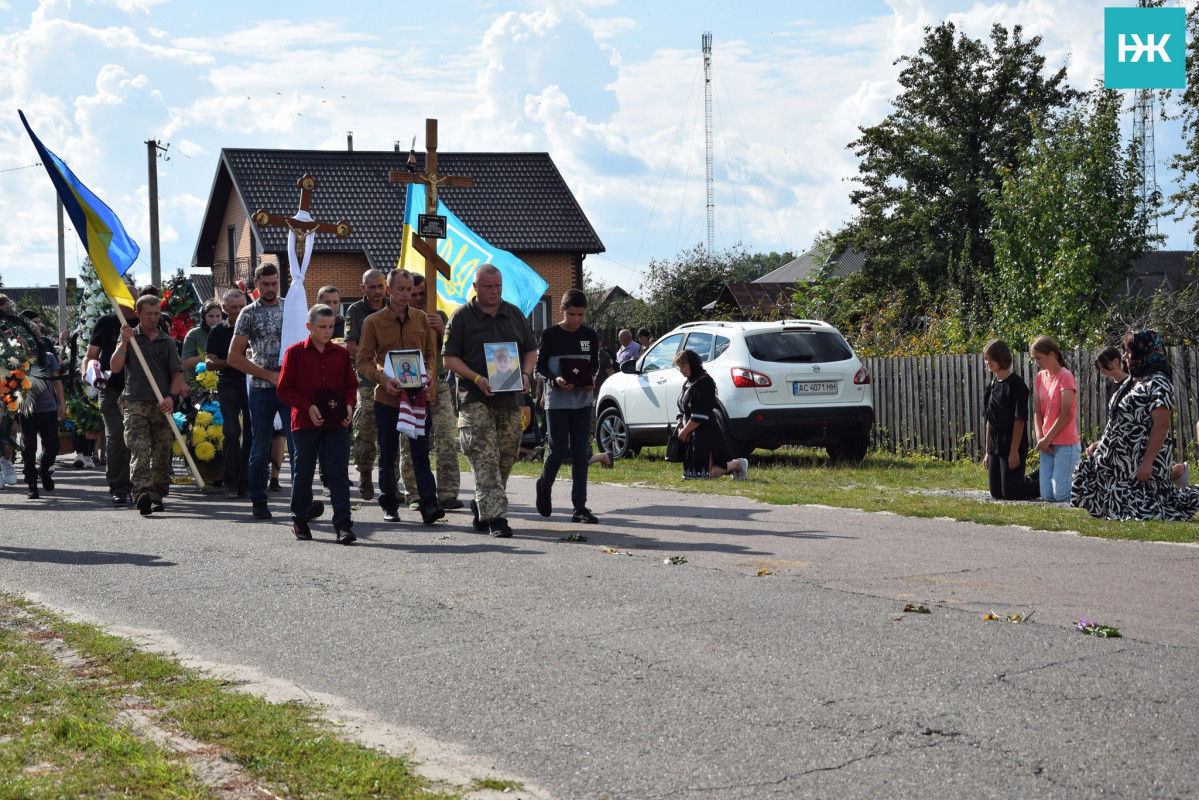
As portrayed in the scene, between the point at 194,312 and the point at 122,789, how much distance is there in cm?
1216

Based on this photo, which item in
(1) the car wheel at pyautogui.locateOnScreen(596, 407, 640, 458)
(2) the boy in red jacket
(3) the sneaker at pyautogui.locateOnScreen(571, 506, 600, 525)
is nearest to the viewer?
(2) the boy in red jacket

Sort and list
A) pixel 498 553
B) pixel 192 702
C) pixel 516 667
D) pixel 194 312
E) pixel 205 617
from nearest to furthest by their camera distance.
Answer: pixel 192 702, pixel 516 667, pixel 205 617, pixel 498 553, pixel 194 312

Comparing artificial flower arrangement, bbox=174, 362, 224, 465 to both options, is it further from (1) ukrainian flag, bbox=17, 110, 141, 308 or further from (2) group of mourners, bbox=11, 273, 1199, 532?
(1) ukrainian flag, bbox=17, 110, 141, 308

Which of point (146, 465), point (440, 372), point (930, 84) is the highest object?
point (930, 84)

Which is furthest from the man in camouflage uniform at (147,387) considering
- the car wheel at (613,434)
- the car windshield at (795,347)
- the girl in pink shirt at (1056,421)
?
the girl in pink shirt at (1056,421)

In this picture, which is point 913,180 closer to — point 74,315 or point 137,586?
point 74,315

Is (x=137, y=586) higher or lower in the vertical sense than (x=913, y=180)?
lower

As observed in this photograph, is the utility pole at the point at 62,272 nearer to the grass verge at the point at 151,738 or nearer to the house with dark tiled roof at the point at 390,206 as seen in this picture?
the house with dark tiled roof at the point at 390,206

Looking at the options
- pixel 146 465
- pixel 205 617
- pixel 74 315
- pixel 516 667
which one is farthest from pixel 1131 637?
pixel 74 315

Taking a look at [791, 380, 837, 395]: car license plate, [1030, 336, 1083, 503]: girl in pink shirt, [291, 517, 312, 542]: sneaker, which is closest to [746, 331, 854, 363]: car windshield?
[791, 380, 837, 395]: car license plate

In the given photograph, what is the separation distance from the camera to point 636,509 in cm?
1195

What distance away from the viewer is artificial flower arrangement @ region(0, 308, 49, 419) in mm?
13680

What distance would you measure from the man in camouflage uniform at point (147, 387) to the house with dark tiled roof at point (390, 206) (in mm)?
28028

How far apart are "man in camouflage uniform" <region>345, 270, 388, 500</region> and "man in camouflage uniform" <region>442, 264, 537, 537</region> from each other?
1.66 meters
